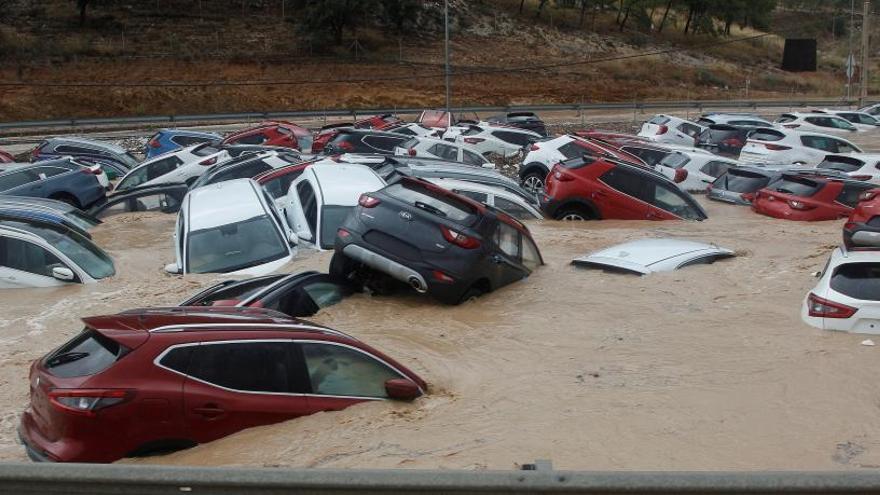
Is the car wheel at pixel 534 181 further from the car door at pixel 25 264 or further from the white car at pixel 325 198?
the car door at pixel 25 264

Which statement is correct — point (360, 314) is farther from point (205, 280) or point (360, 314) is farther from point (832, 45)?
point (832, 45)

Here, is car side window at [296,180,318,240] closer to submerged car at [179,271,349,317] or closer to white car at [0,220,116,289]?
white car at [0,220,116,289]

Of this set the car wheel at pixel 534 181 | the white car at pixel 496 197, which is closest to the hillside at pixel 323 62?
the car wheel at pixel 534 181

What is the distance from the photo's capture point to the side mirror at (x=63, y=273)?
11703 mm

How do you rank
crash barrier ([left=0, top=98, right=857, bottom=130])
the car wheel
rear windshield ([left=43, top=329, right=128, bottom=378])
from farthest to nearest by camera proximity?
crash barrier ([left=0, top=98, right=857, bottom=130]), the car wheel, rear windshield ([left=43, top=329, right=128, bottom=378])

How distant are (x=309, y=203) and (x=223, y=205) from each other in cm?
133

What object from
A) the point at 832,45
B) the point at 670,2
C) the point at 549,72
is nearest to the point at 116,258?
the point at 549,72

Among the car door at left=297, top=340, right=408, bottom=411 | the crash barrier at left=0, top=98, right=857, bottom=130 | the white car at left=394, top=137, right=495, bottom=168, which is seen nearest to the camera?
the car door at left=297, top=340, right=408, bottom=411

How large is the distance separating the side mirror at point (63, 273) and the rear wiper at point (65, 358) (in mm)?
5771

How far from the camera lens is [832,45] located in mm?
97750

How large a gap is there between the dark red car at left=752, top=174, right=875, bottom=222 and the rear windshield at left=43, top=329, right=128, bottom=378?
14.6 metres

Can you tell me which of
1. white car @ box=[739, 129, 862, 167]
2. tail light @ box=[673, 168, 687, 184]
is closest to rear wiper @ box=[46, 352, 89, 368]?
tail light @ box=[673, 168, 687, 184]

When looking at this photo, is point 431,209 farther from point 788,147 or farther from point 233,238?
point 788,147

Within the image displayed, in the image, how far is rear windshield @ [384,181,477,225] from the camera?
10359 millimetres
